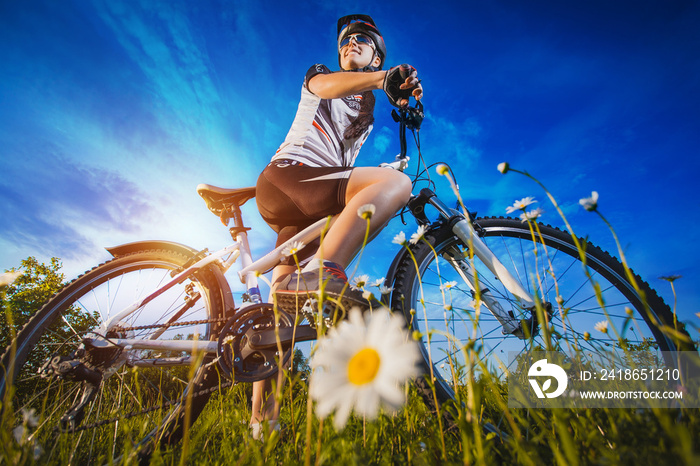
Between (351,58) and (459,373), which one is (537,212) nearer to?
(459,373)

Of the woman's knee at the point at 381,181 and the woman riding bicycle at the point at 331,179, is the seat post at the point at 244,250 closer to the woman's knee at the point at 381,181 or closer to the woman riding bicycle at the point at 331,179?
the woman riding bicycle at the point at 331,179

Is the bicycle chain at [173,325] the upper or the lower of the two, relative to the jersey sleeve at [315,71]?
lower

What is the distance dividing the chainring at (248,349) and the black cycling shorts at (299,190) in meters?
0.73

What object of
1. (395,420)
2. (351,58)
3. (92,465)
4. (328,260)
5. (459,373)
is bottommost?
(92,465)

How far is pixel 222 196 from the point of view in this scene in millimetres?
2750

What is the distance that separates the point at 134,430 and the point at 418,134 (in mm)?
3250

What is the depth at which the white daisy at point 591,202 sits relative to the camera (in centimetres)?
107

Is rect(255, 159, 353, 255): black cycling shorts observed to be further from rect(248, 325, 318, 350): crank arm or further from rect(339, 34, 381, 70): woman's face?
rect(339, 34, 381, 70): woman's face

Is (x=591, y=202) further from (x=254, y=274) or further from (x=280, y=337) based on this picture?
(x=254, y=274)

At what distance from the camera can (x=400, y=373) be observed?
46cm

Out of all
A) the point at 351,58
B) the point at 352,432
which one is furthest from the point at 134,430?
the point at 351,58

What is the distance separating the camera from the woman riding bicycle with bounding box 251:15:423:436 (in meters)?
1.75

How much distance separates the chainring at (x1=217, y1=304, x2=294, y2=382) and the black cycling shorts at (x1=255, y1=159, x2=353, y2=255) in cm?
73

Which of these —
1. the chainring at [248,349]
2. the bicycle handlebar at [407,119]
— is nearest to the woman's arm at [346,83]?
the bicycle handlebar at [407,119]
